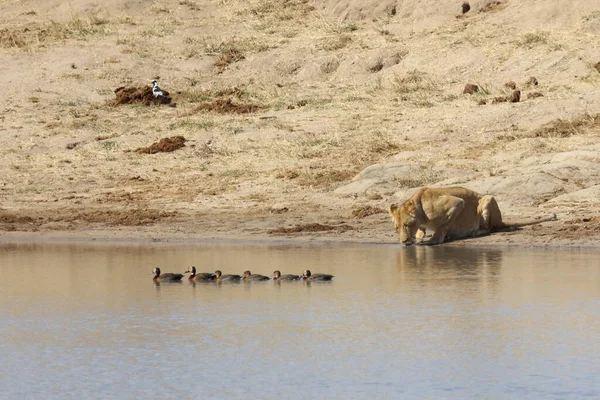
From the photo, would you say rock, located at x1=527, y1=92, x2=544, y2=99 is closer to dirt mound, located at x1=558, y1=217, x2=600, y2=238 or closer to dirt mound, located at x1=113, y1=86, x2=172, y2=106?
dirt mound, located at x1=558, y1=217, x2=600, y2=238

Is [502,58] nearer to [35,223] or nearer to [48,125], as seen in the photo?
[48,125]

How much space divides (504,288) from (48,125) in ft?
45.1

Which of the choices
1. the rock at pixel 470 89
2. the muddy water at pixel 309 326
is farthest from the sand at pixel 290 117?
the muddy water at pixel 309 326

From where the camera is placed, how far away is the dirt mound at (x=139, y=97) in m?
27.4

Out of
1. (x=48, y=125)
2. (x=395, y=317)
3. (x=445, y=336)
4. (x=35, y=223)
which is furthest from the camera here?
(x=48, y=125)

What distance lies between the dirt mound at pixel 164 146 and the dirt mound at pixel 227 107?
221cm

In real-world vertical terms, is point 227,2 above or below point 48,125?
above

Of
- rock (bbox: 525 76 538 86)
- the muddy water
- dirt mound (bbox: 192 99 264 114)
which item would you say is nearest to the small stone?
rock (bbox: 525 76 538 86)

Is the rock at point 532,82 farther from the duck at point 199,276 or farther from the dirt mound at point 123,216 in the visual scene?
the duck at point 199,276

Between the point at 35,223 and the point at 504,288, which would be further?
A: the point at 35,223

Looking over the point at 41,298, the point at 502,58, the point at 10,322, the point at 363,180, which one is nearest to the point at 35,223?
the point at 363,180

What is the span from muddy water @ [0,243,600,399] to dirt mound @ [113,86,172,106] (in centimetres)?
1013

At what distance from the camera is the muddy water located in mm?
10039

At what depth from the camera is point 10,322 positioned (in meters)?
12.8
